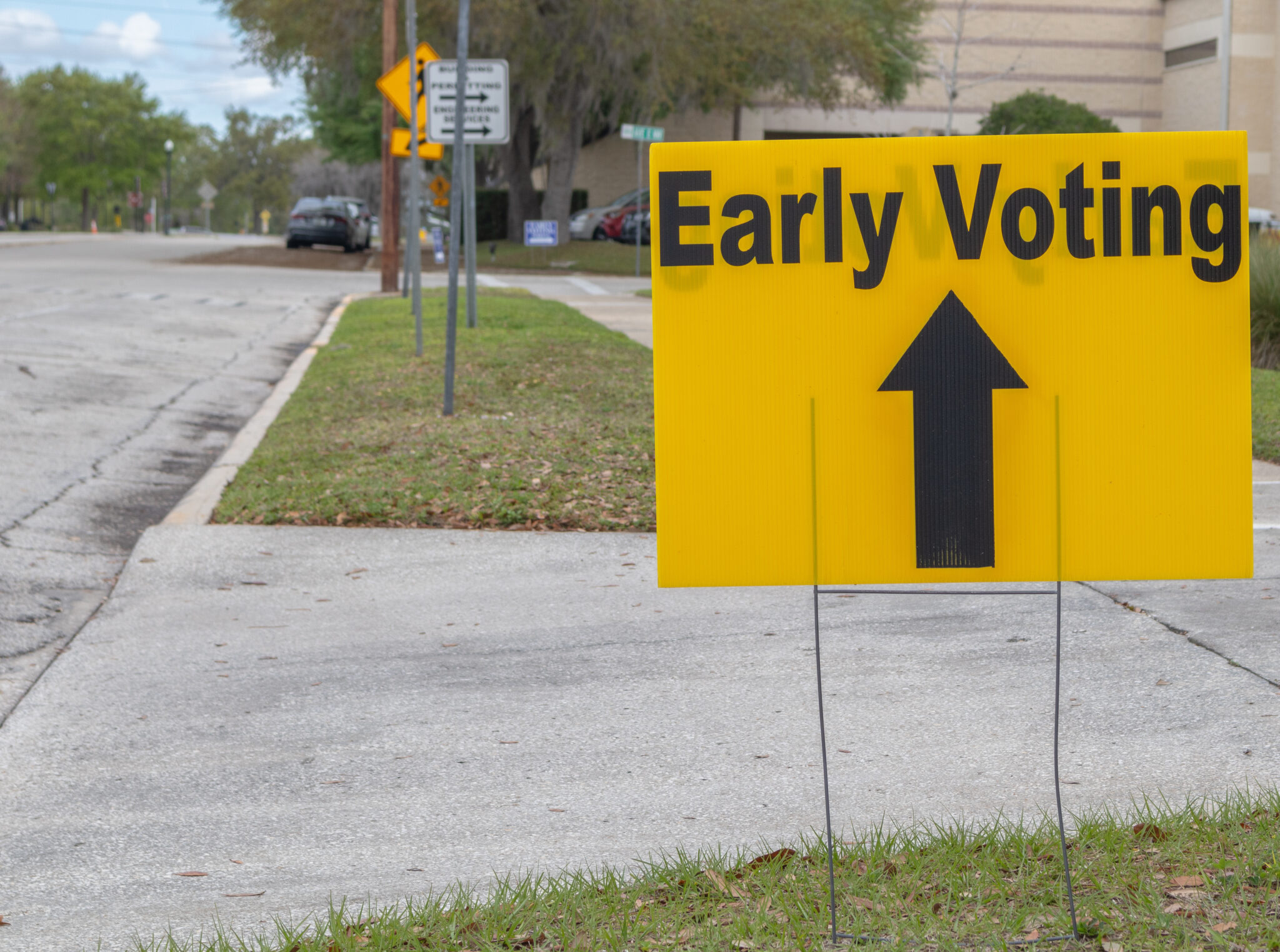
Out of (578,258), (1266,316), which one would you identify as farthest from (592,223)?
(1266,316)

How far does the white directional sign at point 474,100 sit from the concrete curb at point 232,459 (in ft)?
8.80

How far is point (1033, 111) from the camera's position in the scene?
4772 centimetres

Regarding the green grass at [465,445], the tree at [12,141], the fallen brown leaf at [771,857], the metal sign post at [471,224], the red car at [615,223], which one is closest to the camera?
the fallen brown leaf at [771,857]

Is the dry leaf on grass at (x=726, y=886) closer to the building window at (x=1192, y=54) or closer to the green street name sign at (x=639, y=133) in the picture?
the green street name sign at (x=639, y=133)

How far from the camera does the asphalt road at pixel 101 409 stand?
6.28 m

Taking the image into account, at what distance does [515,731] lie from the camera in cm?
429

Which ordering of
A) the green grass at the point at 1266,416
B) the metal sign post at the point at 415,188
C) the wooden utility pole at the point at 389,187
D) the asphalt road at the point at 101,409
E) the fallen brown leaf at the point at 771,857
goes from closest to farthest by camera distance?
the fallen brown leaf at the point at 771,857 → the asphalt road at the point at 101,409 → the green grass at the point at 1266,416 → the metal sign post at the point at 415,188 → the wooden utility pole at the point at 389,187

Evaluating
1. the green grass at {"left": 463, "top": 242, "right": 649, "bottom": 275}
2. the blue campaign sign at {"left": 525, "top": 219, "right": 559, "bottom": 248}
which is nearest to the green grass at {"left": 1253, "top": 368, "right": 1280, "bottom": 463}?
the blue campaign sign at {"left": 525, "top": 219, "right": 559, "bottom": 248}

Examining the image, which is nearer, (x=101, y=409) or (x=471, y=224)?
(x=101, y=409)

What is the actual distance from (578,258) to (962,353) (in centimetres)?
3609

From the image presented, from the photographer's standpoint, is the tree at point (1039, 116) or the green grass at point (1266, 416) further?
the tree at point (1039, 116)

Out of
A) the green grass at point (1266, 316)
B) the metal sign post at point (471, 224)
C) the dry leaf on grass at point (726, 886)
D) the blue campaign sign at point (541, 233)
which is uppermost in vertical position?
the blue campaign sign at point (541, 233)

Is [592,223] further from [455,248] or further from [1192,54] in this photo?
[455,248]

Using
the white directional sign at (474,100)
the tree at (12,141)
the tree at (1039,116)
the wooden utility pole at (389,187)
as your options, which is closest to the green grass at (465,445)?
the white directional sign at (474,100)
